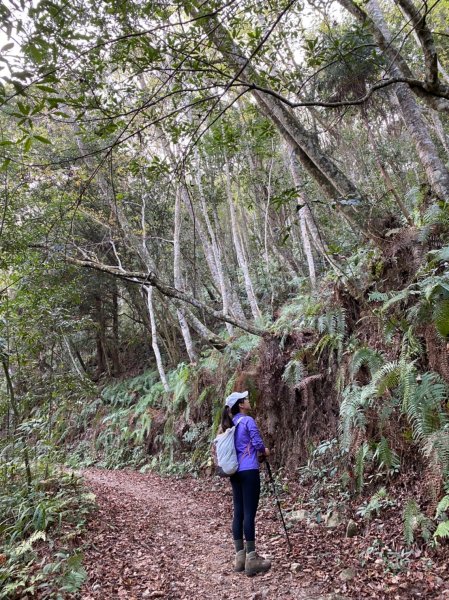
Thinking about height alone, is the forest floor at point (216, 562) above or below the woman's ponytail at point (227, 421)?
below

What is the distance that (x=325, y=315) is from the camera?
22.0 feet

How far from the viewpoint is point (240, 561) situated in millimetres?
4539

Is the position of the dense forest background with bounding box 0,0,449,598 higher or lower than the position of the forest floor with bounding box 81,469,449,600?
higher

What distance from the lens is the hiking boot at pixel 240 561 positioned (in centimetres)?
454

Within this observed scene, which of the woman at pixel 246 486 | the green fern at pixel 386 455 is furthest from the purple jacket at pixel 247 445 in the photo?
the green fern at pixel 386 455

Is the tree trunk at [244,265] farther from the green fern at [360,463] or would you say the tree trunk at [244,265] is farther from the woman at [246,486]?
the woman at [246,486]

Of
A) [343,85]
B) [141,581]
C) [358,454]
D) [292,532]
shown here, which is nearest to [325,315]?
[358,454]

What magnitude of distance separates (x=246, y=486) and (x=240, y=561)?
876 mm

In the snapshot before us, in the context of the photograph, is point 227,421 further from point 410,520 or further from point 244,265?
point 244,265

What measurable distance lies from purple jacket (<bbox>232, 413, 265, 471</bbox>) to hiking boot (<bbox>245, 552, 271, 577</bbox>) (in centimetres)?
93

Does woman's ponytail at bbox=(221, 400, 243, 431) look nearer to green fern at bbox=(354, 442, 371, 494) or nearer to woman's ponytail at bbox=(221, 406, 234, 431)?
woman's ponytail at bbox=(221, 406, 234, 431)

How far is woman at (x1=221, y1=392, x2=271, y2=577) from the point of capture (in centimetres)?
442

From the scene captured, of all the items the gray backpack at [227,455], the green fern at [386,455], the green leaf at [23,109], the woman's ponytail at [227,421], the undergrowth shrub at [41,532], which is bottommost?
the undergrowth shrub at [41,532]

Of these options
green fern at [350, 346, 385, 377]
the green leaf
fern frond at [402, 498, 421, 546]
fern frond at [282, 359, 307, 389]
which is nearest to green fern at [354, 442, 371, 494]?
fern frond at [402, 498, 421, 546]
